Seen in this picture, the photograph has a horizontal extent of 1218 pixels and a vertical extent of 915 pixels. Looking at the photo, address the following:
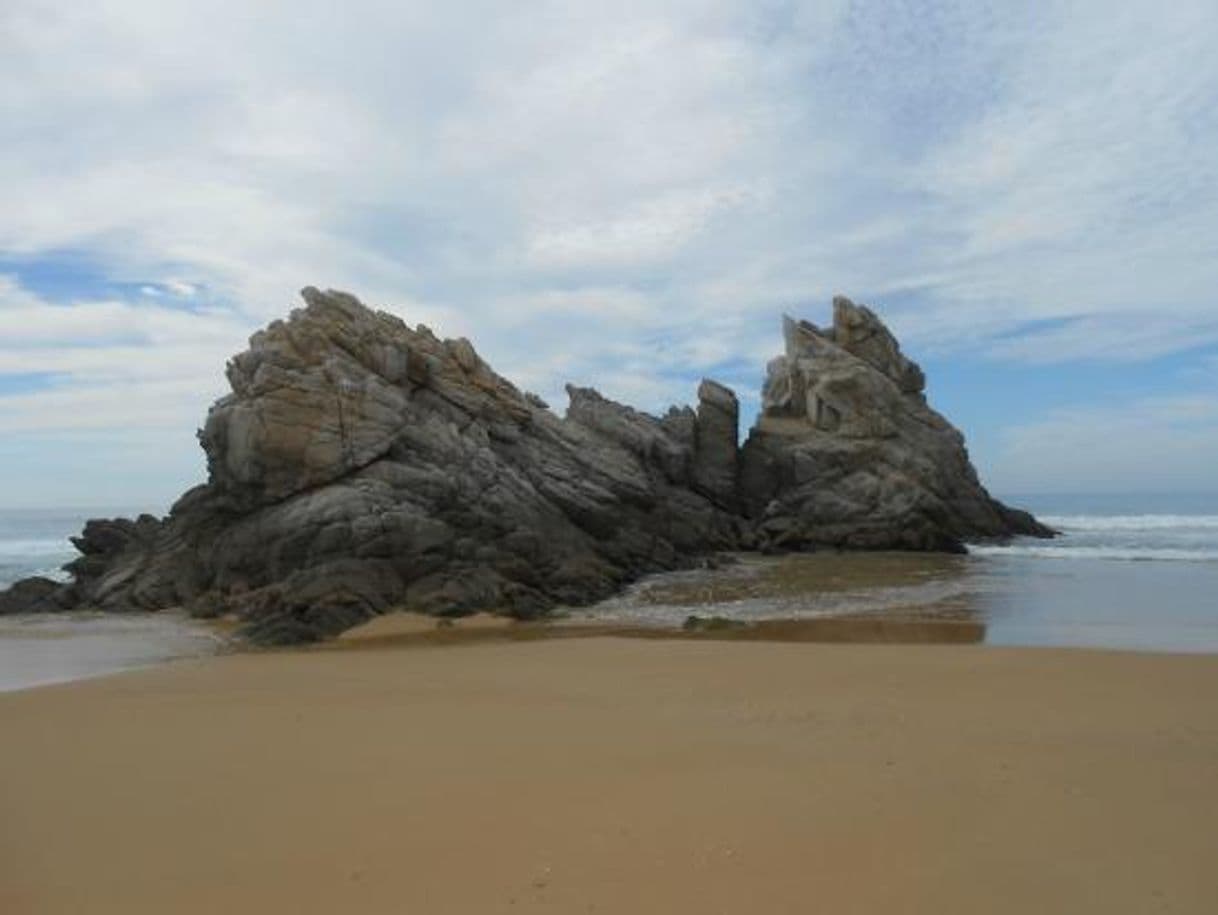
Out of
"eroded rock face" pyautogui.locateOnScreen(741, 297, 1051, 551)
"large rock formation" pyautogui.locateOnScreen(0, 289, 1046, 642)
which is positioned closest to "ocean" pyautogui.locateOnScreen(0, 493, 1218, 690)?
"large rock formation" pyautogui.locateOnScreen(0, 289, 1046, 642)

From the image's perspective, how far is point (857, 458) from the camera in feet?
156

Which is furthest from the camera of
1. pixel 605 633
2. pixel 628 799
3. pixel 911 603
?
pixel 911 603

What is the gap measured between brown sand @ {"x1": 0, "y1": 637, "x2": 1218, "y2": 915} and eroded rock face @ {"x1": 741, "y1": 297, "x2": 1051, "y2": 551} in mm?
32040

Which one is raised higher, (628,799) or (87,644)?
(87,644)

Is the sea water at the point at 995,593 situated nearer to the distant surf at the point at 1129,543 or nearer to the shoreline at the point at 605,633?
the distant surf at the point at 1129,543

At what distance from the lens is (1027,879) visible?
5.61 m

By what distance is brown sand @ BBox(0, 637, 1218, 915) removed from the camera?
5.59m

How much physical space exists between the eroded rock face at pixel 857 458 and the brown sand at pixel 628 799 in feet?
105

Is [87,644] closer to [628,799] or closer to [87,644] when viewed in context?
[87,644]

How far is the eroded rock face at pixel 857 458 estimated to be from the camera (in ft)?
147

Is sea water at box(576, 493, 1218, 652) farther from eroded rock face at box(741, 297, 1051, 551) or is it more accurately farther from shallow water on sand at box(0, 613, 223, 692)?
shallow water on sand at box(0, 613, 223, 692)

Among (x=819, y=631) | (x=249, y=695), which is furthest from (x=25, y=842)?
(x=819, y=631)

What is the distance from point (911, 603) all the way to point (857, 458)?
23.5 metres

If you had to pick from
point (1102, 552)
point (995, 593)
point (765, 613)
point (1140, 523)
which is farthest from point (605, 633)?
point (1140, 523)
